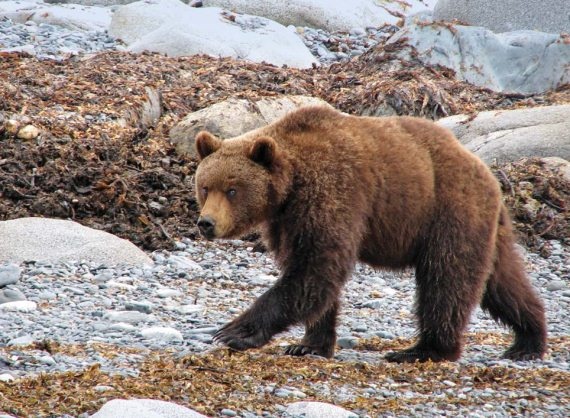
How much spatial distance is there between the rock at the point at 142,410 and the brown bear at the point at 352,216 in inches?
62.8

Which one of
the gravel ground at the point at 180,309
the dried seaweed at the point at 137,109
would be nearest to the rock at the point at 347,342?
the gravel ground at the point at 180,309

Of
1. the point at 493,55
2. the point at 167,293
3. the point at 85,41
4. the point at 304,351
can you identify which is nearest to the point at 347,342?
the point at 304,351

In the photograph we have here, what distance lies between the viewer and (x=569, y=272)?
10.8 metres

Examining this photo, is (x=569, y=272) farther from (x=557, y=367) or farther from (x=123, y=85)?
(x=123, y=85)

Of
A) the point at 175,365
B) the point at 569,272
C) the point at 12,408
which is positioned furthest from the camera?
the point at 569,272

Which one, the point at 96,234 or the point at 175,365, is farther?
the point at 96,234

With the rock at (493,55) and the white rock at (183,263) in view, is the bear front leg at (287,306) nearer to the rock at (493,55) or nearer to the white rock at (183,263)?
the white rock at (183,263)

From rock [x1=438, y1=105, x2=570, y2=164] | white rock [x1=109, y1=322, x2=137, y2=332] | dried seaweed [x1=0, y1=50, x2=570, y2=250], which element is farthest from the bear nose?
rock [x1=438, y1=105, x2=570, y2=164]

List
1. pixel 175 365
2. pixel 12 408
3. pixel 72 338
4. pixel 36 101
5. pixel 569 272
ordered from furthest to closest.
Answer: pixel 36 101
pixel 569 272
pixel 72 338
pixel 175 365
pixel 12 408

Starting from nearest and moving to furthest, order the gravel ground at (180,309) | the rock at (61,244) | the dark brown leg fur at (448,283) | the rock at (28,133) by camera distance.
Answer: the gravel ground at (180,309) → the dark brown leg fur at (448,283) → the rock at (61,244) → the rock at (28,133)

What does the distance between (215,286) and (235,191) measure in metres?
2.65

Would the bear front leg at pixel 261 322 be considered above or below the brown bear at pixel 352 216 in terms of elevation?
below

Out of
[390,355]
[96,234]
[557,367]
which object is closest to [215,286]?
[96,234]

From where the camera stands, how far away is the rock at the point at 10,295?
7.50 metres
